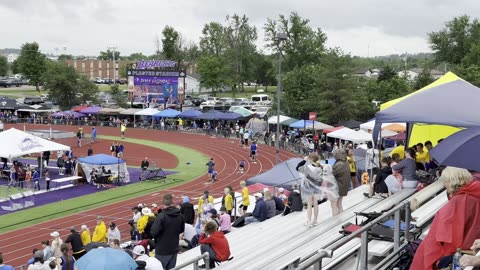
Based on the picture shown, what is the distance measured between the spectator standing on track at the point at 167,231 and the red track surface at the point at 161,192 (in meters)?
11.0

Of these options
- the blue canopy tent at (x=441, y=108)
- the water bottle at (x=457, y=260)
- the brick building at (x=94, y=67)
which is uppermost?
the brick building at (x=94, y=67)

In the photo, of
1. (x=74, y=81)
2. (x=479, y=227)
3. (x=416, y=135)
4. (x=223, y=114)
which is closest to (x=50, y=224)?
(x=416, y=135)

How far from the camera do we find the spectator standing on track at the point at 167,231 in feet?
29.8

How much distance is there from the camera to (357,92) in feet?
175

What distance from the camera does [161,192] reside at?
29297 mm

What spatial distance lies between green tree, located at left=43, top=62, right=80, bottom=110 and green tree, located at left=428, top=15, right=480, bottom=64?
150 ft

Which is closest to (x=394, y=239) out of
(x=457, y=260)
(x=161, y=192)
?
(x=457, y=260)

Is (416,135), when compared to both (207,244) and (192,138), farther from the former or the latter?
(192,138)

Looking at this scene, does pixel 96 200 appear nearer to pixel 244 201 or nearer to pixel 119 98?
pixel 244 201

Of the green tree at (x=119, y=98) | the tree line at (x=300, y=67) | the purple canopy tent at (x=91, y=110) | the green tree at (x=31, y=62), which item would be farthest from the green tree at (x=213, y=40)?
the purple canopy tent at (x=91, y=110)

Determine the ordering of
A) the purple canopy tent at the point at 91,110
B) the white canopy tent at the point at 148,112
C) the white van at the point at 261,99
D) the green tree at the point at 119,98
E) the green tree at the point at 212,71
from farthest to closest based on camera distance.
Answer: the green tree at the point at 212,71 < the white van at the point at 261,99 < the green tree at the point at 119,98 < the purple canopy tent at the point at 91,110 < the white canopy tent at the point at 148,112

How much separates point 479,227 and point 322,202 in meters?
9.68

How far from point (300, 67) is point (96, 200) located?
173 ft

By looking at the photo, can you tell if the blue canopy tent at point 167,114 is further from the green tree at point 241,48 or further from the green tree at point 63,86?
the green tree at point 241,48
